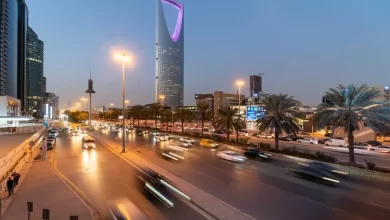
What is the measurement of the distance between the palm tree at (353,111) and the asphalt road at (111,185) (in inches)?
672

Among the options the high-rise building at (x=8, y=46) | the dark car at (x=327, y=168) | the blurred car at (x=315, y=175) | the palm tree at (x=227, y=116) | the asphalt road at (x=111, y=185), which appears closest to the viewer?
the asphalt road at (x=111, y=185)

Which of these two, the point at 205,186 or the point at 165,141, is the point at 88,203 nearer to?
the point at 205,186

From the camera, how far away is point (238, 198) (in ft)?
50.4

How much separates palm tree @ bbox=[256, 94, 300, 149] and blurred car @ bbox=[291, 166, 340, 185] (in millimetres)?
9030

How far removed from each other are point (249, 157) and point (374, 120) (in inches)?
483

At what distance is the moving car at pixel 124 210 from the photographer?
1256 centimetres

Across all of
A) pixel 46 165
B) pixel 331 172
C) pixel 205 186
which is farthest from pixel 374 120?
pixel 46 165

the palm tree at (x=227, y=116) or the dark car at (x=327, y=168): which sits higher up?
the palm tree at (x=227, y=116)

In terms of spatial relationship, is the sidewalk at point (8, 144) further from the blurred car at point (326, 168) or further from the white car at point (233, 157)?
the blurred car at point (326, 168)

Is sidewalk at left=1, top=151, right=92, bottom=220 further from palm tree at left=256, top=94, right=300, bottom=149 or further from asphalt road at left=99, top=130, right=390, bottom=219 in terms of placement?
palm tree at left=256, top=94, right=300, bottom=149

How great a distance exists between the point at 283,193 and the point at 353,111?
1247 cm

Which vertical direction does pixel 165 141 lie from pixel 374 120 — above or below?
below

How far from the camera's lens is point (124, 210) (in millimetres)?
13414

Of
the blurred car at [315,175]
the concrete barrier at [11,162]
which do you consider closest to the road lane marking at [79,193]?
the concrete barrier at [11,162]
